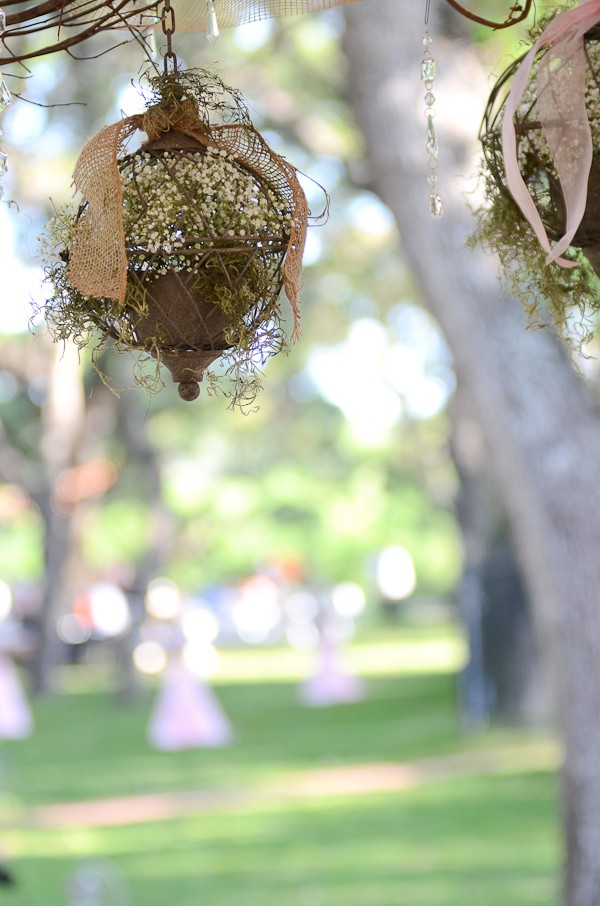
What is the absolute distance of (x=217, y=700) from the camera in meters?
19.6

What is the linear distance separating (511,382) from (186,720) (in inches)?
392

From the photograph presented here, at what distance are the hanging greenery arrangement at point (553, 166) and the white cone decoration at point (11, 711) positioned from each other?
47.3ft

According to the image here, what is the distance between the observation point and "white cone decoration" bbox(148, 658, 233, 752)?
1465cm

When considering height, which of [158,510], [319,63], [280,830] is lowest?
[280,830]

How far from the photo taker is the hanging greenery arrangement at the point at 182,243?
7.55 feet

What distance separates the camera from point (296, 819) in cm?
Result: 1029

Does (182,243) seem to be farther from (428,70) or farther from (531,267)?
(531,267)

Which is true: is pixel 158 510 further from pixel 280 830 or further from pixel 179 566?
pixel 179 566

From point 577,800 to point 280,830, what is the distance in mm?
4912

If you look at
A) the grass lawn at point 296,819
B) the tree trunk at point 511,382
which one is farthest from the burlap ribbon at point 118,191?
the grass lawn at point 296,819

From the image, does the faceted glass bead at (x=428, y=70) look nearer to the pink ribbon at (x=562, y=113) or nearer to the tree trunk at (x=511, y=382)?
the pink ribbon at (x=562, y=113)

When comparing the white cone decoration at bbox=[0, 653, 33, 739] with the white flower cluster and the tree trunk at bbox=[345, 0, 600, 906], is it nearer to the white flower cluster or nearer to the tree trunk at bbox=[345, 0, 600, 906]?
the tree trunk at bbox=[345, 0, 600, 906]

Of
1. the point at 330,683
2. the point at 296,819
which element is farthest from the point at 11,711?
the point at 296,819

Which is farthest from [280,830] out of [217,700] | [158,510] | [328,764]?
[158,510]
